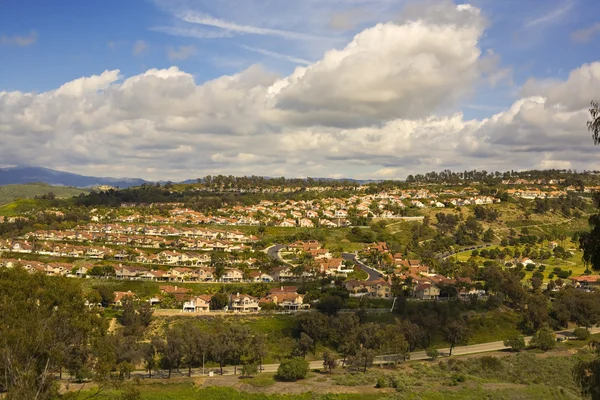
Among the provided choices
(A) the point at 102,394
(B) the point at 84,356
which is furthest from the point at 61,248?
(B) the point at 84,356

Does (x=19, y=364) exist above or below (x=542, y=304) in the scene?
above

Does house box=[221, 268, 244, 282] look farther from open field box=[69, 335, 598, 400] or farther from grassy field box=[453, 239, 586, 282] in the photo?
grassy field box=[453, 239, 586, 282]

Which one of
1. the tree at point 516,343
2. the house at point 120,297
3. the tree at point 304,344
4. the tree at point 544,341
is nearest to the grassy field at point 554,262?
the tree at point 544,341

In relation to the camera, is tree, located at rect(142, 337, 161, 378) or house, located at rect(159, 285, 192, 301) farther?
house, located at rect(159, 285, 192, 301)

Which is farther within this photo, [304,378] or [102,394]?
[304,378]

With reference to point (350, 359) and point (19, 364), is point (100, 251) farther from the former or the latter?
point (19, 364)

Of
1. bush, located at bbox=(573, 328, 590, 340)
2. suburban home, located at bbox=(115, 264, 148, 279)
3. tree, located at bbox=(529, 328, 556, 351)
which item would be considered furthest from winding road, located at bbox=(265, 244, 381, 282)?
bush, located at bbox=(573, 328, 590, 340)

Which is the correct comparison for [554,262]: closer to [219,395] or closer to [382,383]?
[382,383]
